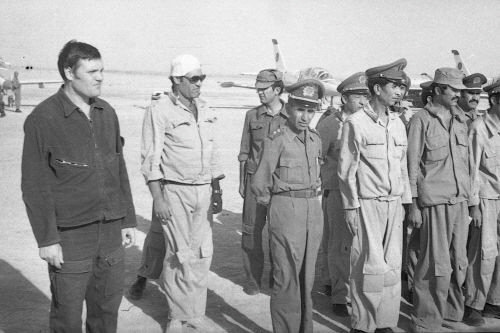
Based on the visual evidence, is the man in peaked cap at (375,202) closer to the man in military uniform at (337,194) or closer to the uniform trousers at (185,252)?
the man in military uniform at (337,194)

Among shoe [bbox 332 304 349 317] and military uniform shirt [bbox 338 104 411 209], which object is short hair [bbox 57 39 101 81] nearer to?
military uniform shirt [bbox 338 104 411 209]

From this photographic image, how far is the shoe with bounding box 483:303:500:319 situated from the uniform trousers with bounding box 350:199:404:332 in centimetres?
127

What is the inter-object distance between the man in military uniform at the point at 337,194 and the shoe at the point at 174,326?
1.53m

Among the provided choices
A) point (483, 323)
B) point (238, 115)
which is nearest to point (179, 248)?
point (483, 323)

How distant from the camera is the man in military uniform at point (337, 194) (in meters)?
5.14

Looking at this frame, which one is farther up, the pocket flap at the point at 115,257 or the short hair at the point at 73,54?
the short hair at the point at 73,54

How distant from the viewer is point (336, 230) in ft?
17.6

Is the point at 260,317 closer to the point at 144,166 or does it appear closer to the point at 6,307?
the point at 144,166

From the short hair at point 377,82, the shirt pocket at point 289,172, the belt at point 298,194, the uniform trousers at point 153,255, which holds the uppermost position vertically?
the short hair at point 377,82

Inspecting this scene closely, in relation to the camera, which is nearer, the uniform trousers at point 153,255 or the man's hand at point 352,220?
the man's hand at point 352,220

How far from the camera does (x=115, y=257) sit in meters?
3.55

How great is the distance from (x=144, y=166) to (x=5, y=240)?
12.5 ft

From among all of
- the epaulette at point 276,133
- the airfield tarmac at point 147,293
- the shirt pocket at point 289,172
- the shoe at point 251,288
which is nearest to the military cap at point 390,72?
the epaulette at point 276,133

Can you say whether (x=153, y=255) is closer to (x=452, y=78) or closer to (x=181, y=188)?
(x=181, y=188)
